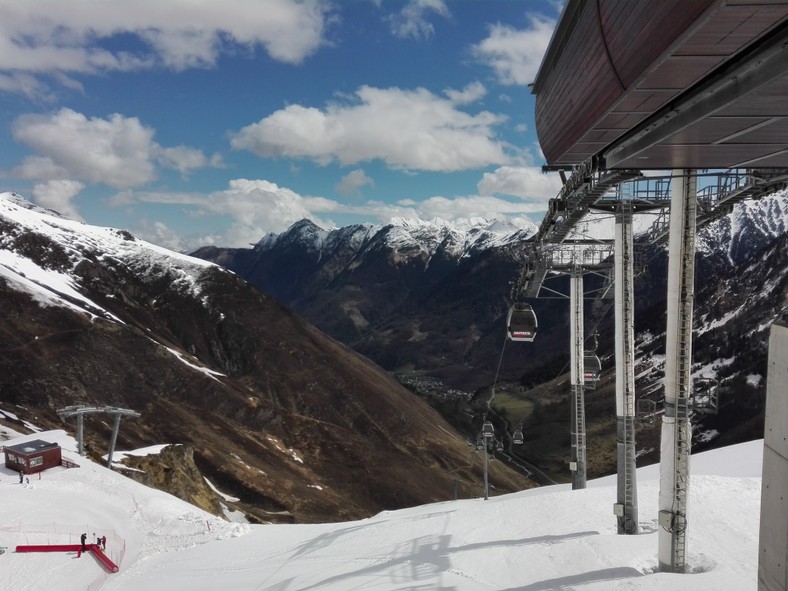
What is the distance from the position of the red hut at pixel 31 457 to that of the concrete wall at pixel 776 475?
1859 inches

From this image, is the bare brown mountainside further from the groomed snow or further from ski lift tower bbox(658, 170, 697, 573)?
ski lift tower bbox(658, 170, 697, 573)

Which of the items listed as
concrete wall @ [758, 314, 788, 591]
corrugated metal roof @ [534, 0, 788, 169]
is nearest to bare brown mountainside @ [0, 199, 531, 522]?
corrugated metal roof @ [534, 0, 788, 169]

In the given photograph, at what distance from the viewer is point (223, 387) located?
107 metres

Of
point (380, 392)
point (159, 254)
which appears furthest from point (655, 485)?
point (159, 254)

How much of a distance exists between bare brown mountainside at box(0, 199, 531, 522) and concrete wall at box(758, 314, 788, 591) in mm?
56601

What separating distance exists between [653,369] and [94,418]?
132 metres

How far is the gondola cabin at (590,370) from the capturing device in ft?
88.4

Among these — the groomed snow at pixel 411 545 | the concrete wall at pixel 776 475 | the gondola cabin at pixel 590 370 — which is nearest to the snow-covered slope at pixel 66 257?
the groomed snow at pixel 411 545

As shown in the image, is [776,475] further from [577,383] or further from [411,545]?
[577,383]

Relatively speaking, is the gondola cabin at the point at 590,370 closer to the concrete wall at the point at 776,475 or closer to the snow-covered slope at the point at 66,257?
the concrete wall at the point at 776,475

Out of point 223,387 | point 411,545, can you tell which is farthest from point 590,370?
point 223,387

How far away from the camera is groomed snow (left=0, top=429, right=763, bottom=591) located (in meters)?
15.1

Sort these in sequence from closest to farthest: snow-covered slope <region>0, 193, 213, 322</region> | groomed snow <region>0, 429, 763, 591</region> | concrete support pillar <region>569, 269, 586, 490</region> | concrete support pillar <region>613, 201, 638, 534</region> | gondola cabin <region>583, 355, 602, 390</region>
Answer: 1. groomed snow <region>0, 429, 763, 591</region>
2. concrete support pillar <region>613, 201, 638, 534</region>
3. concrete support pillar <region>569, 269, 586, 490</region>
4. gondola cabin <region>583, 355, 602, 390</region>
5. snow-covered slope <region>0, 193, 213, 322</region>

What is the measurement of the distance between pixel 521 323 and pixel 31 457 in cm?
3825
